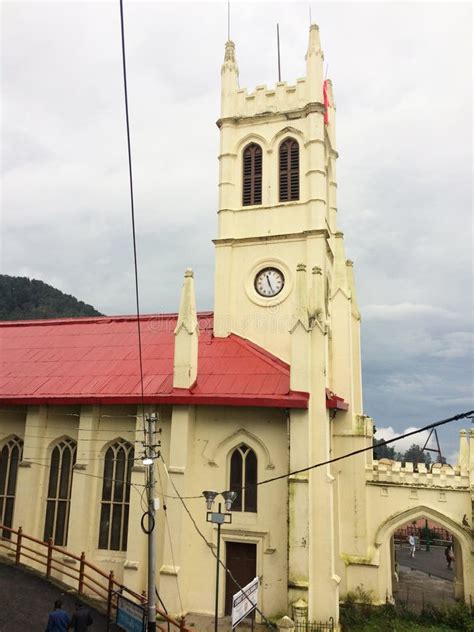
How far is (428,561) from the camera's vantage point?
2778cm

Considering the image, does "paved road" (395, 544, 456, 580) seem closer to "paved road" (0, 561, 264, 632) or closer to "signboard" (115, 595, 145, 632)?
"paved road" (0, 561, 264, 632)

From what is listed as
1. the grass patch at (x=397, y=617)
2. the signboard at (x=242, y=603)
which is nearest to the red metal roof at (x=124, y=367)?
the signboard at (x=242, y=603)

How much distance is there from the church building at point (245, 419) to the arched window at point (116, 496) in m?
0.05

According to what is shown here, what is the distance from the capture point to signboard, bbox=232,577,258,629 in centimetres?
1098

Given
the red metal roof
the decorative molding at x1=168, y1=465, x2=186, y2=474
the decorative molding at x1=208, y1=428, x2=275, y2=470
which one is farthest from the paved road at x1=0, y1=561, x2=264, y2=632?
the red metal roof

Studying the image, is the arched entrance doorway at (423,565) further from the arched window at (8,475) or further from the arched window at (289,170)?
the arched window at (8,475)

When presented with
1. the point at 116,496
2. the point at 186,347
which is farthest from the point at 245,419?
the point at 116,496

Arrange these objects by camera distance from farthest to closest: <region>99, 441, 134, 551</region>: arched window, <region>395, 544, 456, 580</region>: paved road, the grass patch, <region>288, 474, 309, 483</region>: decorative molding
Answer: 1. <region>395, 544, 456, 580</region>: paved road
2. <region>99, 441, 134, 551</region>: arched window
3. the grass patch
4. <region>288, 474, 309, 483</region>: decorative molding

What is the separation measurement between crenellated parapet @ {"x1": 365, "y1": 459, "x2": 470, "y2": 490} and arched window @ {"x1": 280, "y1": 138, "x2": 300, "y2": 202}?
11.1m

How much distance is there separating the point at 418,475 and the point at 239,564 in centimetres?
745

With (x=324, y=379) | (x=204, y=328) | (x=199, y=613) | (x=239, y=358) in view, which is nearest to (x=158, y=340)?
(x=204, y=328)

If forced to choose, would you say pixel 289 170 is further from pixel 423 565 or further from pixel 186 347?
pixel 423 565

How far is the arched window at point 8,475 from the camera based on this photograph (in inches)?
716

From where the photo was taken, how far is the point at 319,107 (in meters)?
20.8
